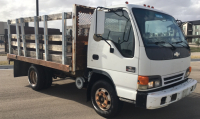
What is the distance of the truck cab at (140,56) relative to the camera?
3.40 meters

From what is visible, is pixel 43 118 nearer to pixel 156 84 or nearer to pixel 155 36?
pixel 156 84

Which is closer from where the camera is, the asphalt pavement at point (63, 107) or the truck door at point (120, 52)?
the truck door at point (120, 52)

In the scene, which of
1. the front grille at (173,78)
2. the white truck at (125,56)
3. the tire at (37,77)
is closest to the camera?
the white truck at (125,56)

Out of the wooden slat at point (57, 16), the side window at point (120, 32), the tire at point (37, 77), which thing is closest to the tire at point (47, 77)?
the tire at point (37, 77)

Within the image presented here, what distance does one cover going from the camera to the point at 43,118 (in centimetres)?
408

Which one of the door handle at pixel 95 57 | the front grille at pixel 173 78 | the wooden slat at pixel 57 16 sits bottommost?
the front grille at pixel 173 78

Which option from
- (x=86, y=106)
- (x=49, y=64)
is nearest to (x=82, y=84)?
(x=86, y=106)

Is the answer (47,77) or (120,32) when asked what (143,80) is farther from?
(47,77)

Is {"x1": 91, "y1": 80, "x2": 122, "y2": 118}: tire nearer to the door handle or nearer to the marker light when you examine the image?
the door handle

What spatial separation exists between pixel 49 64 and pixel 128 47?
245 centimetres

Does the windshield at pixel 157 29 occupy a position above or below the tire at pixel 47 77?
above

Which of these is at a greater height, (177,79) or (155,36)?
(155,36)

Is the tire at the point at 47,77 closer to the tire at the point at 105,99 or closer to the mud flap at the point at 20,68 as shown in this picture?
the mud flap at the point at 20,68

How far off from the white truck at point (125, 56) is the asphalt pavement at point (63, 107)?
55cm
